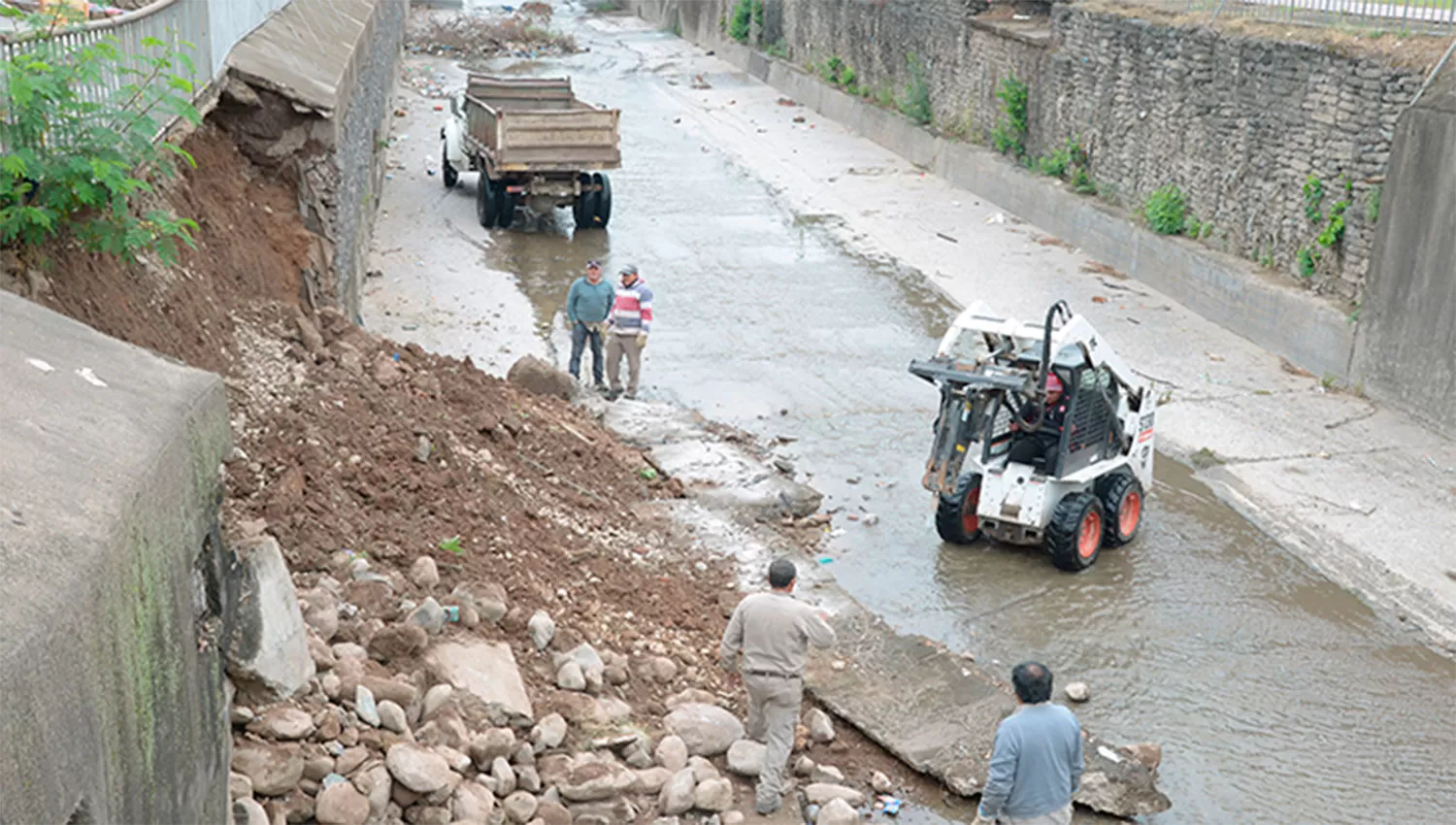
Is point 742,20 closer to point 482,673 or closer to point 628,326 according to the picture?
point 628,326

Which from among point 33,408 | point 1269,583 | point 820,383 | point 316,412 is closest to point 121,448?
point 33,408

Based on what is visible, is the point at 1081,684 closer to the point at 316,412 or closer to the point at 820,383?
the point at 316,412

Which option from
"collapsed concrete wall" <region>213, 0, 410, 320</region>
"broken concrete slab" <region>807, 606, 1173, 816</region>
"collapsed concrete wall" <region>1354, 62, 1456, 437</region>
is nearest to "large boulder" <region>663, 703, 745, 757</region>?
"broken concrete slab" <region>807, 606, 1173, 816</region>

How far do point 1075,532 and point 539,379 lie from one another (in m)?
5.16

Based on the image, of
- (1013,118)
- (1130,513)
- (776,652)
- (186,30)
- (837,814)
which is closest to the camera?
(837,814)

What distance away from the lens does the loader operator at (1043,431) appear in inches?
426

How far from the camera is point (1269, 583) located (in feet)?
36.3

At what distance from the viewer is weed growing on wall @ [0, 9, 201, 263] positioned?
6.41m

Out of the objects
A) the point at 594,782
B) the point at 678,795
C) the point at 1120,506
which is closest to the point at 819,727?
the point at 678,795

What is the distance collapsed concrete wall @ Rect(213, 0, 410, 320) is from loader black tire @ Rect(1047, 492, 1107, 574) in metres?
6.10

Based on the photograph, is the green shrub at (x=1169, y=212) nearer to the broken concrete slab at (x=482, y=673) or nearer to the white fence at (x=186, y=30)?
the white fence at (x=186, y=30)

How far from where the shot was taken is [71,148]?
22.2 feet

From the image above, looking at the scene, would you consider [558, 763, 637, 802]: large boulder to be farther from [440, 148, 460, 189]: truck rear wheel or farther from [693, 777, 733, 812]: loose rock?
[440, 148, 460, 189]: truck rear wheel

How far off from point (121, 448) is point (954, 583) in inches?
304
